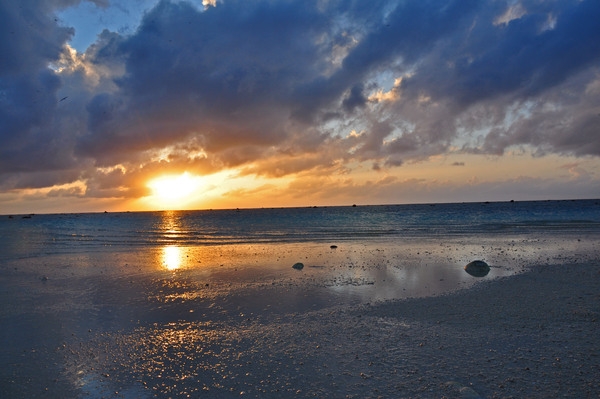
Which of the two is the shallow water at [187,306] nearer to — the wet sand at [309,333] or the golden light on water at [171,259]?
the wet sand at [309,333]

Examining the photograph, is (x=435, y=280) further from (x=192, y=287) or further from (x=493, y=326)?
(x=192, y=287)

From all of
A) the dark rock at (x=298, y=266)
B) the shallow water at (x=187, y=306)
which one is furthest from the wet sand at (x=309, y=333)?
the dark rock at (x=298, y=266)

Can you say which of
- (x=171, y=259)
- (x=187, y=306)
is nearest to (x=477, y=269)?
(x=187, y=306)

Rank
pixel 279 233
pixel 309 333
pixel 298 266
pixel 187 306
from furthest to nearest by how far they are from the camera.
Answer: pixel 279 233 → pixel 298 266 → pixel 187 306 → pixel 309 333

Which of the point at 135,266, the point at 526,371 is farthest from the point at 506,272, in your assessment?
the point at 135,266

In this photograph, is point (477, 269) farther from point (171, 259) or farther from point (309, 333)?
point (171, 259)

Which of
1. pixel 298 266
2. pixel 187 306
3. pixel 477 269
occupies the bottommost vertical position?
pixel 187 306

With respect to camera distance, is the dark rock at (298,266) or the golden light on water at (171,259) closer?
the dark rock at (298,266)

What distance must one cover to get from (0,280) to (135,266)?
8432 millimetres

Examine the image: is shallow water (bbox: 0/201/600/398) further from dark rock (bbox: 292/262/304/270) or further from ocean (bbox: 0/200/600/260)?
ocean (bbox: 0/200/600/260)

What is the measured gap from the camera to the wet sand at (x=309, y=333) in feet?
32.0

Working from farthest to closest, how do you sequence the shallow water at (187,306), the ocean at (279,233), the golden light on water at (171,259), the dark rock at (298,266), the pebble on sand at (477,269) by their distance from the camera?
the ocean at (279,233), the golden light on water at (171,259), the dark rock at (298,266), the pebble on sand at (477,269), the shallow water at (187,306)

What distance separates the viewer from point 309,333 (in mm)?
13406

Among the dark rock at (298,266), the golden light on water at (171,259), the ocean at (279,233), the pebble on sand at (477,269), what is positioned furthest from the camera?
the ocean at (279,233)
